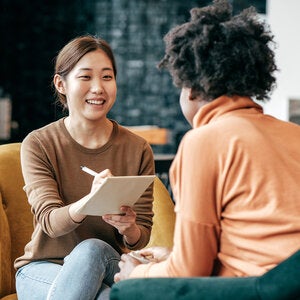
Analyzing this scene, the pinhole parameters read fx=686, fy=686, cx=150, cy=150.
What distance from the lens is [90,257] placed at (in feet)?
6.15

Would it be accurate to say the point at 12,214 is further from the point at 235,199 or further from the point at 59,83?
the point at 235,199

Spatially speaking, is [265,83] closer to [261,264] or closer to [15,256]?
[261,264]

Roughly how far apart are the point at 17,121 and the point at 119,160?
3.71m

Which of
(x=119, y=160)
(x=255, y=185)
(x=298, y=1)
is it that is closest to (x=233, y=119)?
(x=255, y=185)

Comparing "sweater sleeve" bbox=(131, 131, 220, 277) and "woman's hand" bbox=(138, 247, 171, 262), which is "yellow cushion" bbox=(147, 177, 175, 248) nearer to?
"woman's hand" bbox=(138, 247, 171, 262)

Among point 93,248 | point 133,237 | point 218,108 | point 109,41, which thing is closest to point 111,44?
point 109,41

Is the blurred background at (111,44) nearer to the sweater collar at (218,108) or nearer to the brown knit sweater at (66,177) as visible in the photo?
the brown knit sweater at (66,177)

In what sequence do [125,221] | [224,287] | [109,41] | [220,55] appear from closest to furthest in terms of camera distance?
1. [224,287]
2. [220,55]
3. [125,221]
4. [109,41]

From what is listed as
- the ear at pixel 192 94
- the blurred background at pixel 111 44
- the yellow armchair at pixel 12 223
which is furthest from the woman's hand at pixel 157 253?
the blurred background at pixel 111 44

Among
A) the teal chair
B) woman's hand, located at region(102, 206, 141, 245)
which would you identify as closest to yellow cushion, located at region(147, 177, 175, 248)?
woman's hand, located at region(102, 206, 141, 245)

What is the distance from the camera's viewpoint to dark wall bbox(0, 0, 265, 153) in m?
5.74

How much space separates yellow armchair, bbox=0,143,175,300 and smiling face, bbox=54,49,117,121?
34 cm

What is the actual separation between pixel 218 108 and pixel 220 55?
4.4 inches

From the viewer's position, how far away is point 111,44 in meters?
5.84
